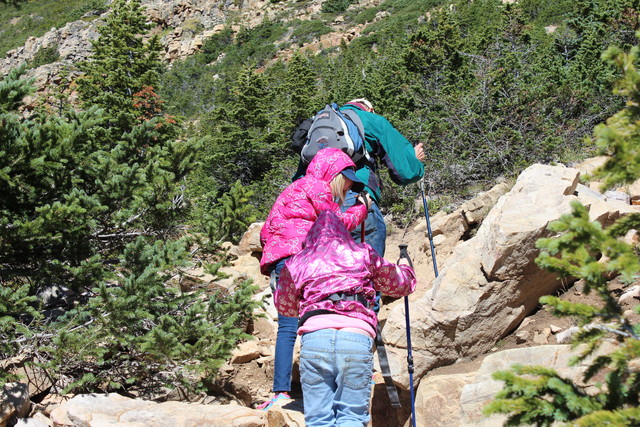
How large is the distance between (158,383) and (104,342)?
0.54 meters

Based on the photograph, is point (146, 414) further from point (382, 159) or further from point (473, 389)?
point (382, 159)

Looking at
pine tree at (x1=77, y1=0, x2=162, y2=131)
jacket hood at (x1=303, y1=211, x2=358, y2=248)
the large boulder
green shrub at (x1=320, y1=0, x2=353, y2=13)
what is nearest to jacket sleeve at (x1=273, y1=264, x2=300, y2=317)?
jacket hood at (x1=303, y1=211, x2=358, y2=248)

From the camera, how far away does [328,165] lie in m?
2.61

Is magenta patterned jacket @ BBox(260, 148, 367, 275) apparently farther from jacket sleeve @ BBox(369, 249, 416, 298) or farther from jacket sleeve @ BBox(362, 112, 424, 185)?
jacket sleeve @ BBox(362, 112, 424, 185)

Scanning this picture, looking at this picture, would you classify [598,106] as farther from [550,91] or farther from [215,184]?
[215,184]

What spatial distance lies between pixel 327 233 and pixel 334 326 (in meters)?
0.39

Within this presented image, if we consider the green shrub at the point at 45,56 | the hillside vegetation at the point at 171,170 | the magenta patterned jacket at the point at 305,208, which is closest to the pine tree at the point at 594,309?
the hillside vegetation at the point at 171,170

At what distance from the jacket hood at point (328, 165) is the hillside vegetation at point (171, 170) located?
106cm

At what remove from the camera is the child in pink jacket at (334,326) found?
2.15 m

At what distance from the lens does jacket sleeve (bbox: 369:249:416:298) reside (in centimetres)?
238

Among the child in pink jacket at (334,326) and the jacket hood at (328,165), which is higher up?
the jacket hood at (328,165)

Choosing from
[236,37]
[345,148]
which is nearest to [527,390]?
[345,148]

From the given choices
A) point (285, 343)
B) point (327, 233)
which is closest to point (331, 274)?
point (327, 233)

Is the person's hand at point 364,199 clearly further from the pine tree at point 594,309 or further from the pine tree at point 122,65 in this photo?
the pine tree at point 122,65
